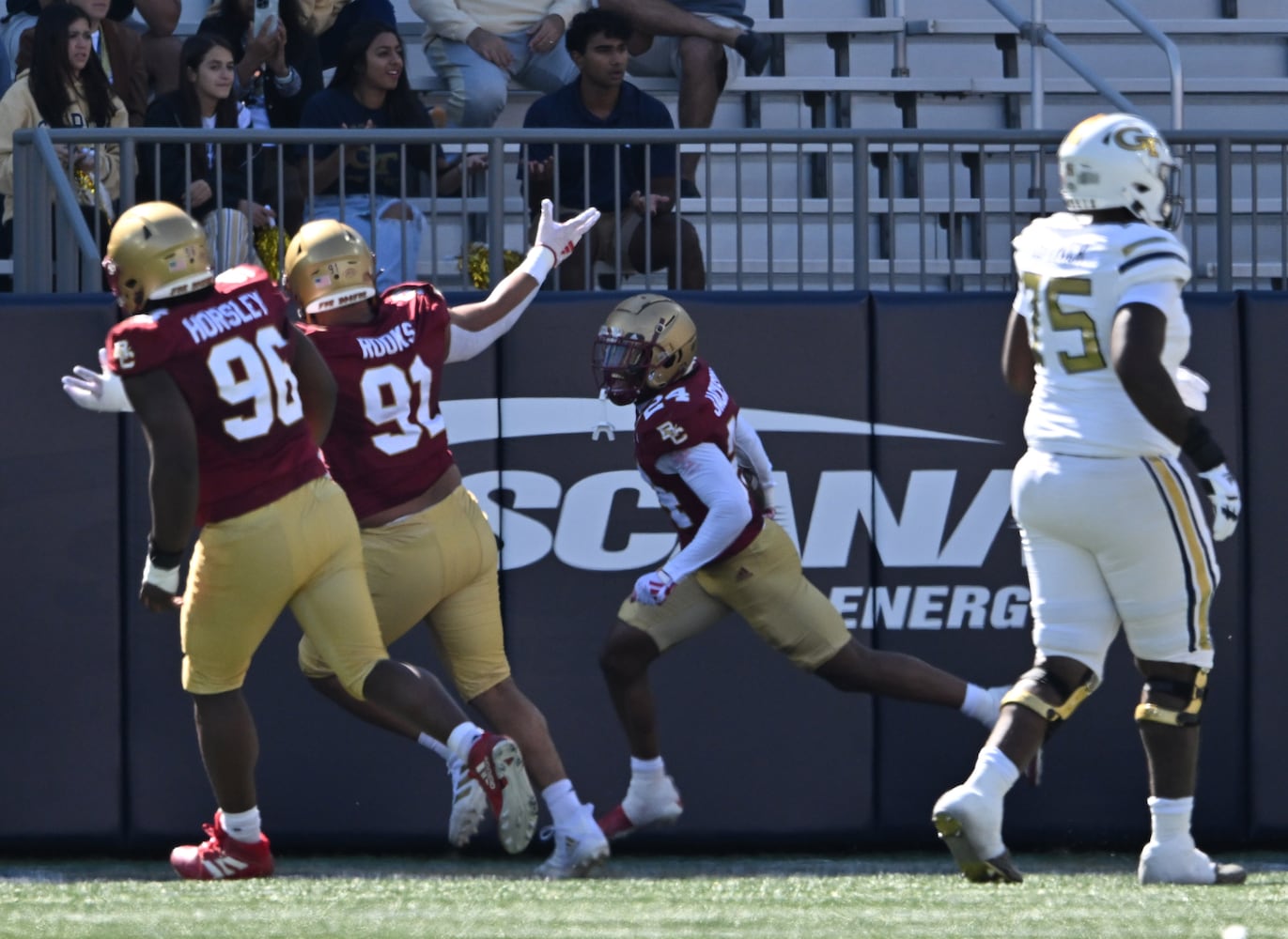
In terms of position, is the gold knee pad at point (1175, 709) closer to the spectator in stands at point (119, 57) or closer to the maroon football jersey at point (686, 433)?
the maroon football jersey at point (686, 433)

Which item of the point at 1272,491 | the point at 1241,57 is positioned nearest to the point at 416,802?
the point at 1272,491

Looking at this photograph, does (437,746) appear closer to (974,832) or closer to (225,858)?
(225,858)

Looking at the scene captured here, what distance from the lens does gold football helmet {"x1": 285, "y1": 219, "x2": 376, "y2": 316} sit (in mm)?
5520

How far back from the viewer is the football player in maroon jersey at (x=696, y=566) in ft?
18.9

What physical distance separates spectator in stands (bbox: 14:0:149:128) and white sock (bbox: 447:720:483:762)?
3.55 meters

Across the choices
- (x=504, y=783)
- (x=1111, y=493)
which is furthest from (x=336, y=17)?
(x=1111, y=493)

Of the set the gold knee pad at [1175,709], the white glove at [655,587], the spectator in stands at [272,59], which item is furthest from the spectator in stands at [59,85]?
the gold knee pad at [1175,709]

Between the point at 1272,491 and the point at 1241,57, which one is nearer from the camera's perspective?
the point at 1272,491

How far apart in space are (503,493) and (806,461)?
899 millimetres

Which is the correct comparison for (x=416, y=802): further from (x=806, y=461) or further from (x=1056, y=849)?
(x=1056, y=849)

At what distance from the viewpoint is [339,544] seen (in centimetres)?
517

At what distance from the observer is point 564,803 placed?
5.48 metres

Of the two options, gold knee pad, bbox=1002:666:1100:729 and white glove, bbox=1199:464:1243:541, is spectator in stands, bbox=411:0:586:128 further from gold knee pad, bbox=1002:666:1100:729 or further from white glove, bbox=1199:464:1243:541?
white glove, bbox=1199:464:1243:541

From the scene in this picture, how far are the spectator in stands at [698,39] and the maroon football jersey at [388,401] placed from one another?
347cm
